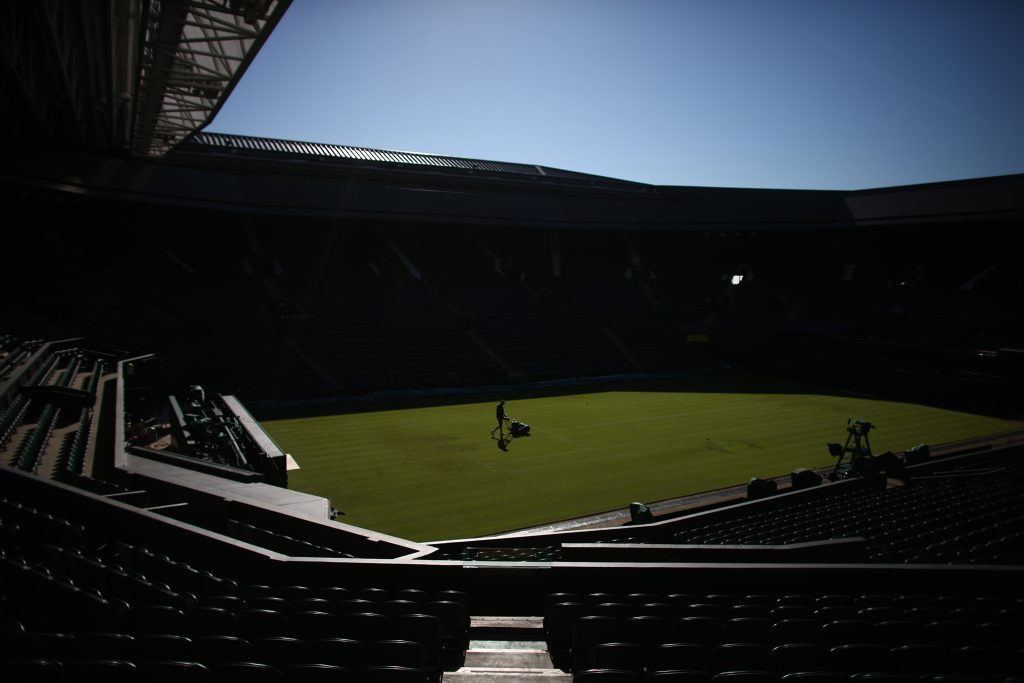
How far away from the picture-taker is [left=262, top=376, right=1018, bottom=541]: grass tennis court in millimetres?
14148

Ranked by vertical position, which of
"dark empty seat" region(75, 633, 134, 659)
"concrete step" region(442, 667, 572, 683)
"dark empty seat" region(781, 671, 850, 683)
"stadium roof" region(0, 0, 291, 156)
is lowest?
"concrete step" region(442, 667, 572, 683)

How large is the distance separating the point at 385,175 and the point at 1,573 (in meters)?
36.4

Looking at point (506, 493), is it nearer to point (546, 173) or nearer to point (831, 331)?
point (831, 331)

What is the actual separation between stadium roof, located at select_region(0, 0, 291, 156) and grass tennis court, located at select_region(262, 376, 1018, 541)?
33.6 feet

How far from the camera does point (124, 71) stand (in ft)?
53.1

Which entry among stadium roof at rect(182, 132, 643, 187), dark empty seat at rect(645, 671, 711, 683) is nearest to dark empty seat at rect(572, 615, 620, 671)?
dark empty seat at rect(645, 671, 711, 683)

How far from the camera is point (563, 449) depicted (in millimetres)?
19172

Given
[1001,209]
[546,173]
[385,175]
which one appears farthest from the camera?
[546,173]

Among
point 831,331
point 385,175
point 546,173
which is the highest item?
point 546,173

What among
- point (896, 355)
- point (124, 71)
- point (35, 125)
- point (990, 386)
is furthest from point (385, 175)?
point (990, 386)

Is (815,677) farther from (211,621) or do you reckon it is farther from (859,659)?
(211,621)

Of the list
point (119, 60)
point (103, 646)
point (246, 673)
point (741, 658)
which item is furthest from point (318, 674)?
point (119, 60)

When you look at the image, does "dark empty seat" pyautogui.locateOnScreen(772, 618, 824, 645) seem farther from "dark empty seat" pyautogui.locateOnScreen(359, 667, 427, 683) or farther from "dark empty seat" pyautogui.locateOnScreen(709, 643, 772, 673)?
"dark empty seat" pyautogui.locateOnScreen(359, 667, 427, 683)

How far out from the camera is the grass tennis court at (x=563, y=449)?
14148mm
